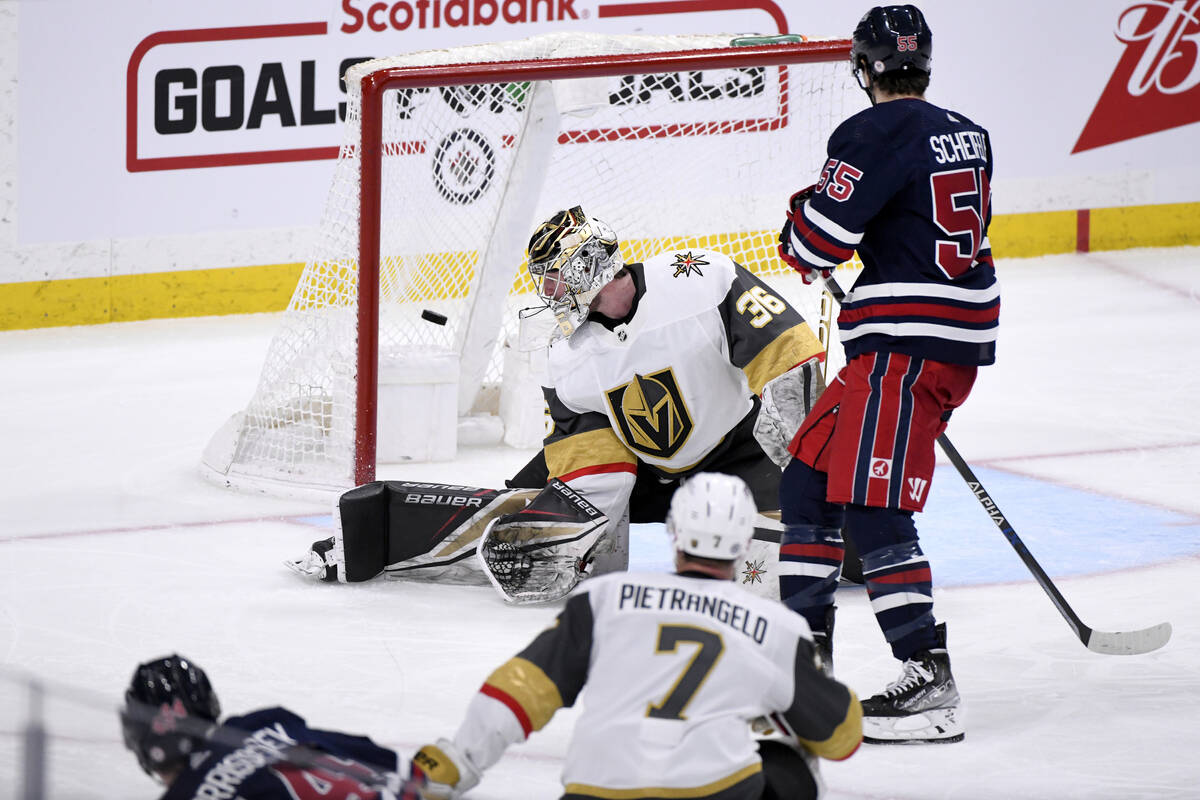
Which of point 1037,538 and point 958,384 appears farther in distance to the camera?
point 1037,538

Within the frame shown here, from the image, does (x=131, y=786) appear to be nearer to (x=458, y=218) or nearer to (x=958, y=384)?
(x=958, y=384)

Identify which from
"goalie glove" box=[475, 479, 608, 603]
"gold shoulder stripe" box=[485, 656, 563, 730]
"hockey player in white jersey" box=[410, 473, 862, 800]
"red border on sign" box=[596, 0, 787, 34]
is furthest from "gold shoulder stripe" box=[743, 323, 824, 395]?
"red border on sign" box=[596, 0, 787, 34]

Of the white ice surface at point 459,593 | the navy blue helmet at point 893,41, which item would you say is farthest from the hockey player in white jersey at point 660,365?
the navy blue helmet at point 893,41

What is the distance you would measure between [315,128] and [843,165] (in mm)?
4026

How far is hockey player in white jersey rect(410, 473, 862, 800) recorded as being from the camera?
2.01m

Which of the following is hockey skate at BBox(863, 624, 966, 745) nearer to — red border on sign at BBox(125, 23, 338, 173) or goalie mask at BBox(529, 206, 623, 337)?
goalie mask at BBox(529, 206, 623, 337)

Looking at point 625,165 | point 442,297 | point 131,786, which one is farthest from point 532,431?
point 131,786

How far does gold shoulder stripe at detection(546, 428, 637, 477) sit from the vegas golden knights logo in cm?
5

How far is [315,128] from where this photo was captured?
21.4 ft

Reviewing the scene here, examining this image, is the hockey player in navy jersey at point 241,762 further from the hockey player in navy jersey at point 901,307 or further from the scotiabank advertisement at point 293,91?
the scotiabank advertisement at point 293,91

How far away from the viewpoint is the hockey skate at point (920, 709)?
284 cm

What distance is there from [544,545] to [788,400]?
57cm

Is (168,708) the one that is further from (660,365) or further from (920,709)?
(660,365)

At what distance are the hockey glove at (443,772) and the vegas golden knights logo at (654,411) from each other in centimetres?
143
